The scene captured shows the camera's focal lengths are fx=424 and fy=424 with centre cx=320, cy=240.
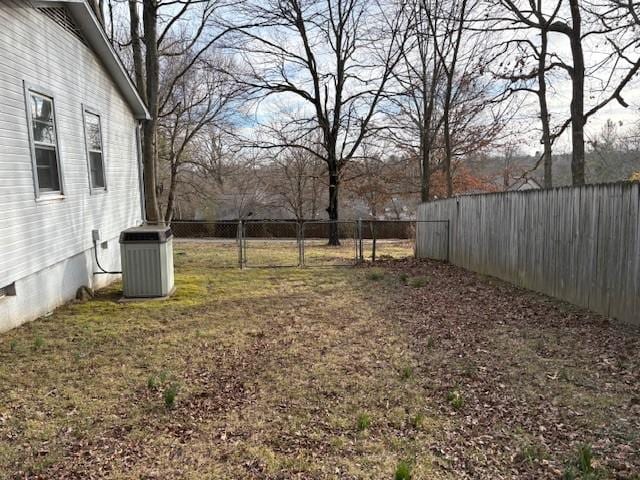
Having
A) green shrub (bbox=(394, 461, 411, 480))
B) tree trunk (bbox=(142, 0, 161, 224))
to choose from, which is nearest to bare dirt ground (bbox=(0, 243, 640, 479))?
green shrub (bbox=(394, 461, 411, 480))

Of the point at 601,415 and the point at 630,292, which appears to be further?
the point at 630,292

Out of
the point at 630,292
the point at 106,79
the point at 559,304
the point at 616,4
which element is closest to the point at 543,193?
the point at 559,304

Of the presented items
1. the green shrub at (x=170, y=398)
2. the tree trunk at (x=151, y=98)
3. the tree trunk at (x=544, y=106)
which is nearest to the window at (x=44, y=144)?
the green shrub at (x=170, y=398)

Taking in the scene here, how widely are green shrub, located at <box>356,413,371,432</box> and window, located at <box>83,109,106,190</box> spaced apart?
6.85m

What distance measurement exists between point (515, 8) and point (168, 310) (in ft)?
38.3

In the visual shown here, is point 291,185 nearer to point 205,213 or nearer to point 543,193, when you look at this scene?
point 205,213

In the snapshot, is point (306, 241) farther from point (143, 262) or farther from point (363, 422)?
point (363, 422)

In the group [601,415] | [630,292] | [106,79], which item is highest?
[106,79]

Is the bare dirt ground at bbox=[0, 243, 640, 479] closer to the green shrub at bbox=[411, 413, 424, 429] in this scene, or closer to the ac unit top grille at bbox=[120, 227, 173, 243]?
the green shrub at bbox=[411, 413, 424, 429]

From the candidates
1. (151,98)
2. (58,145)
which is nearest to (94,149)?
(58,145)

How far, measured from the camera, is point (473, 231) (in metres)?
10.2

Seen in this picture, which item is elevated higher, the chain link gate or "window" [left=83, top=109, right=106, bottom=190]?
"window" [left=83, top=109, right=106, bottom=190]

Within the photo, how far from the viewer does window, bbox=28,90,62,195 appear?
19.4 ft

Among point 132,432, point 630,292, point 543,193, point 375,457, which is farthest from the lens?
point 543,193
